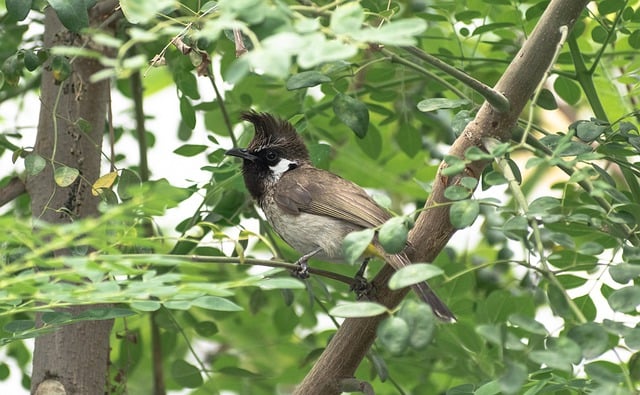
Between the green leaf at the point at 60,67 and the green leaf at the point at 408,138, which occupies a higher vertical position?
the green leaf at the point at 60,67

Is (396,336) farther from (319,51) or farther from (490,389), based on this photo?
(490,389)

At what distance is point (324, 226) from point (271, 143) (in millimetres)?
372

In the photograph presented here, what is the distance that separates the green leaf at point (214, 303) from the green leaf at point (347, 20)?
2.13ft

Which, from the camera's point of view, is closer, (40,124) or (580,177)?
(580,177)

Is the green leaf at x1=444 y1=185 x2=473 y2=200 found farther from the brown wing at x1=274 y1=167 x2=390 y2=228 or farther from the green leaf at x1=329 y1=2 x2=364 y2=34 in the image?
the brown wing at x1=274 y1=167 x2=390 y2=228

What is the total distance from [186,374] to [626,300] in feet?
5.37

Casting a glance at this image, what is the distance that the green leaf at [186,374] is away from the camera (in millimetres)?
3021

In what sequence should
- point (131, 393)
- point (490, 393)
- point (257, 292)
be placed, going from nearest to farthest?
point (490, 393)
point (257, 292)
point (131, 393)

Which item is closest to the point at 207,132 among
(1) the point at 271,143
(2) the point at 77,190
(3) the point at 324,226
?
(1) the point at 271,143

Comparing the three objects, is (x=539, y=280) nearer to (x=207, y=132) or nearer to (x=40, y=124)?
(x=207, y=132)

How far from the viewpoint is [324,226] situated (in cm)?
312

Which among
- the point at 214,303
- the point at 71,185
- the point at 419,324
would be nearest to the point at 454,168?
the point at 419,324

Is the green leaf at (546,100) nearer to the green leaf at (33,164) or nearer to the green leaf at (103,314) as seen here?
the green leaf at (103,314)

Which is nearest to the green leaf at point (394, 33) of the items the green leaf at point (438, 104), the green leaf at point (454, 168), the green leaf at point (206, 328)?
the green leaf at point (454, 168)
